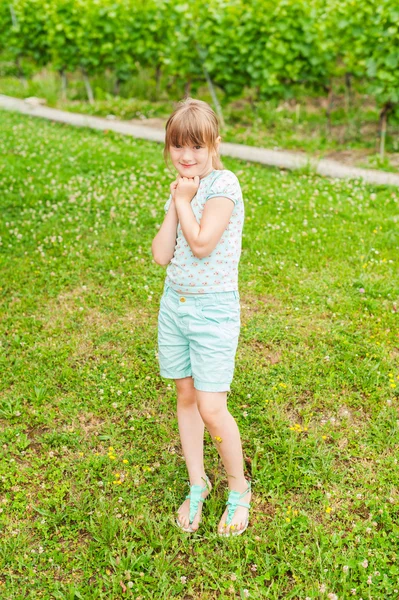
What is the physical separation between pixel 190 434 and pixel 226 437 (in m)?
0.25

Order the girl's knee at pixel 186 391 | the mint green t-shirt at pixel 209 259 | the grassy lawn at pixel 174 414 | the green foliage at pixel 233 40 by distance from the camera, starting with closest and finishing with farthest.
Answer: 1. the mint green t-shirt at pixel 209 259
2. the grassy lawn at pixel 174 414
3. the girl's knee at pixel 186 391
4. the green foliage at pixel 233 40

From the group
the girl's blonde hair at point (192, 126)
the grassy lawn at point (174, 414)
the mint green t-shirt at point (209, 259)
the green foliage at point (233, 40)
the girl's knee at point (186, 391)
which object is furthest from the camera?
the green foliage at point (233, 40)

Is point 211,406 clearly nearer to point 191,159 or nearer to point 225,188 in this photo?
point 225,188

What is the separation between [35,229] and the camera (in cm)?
618

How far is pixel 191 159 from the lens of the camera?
2.66 meters

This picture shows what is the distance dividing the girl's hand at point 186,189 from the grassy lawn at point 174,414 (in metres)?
1.58

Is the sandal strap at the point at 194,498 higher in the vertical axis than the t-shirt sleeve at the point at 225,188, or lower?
lower

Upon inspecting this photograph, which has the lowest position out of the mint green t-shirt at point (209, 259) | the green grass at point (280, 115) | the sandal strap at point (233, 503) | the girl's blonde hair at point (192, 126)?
the sandal strap at point (233, 503)

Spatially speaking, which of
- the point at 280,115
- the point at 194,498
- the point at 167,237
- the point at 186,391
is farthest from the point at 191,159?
the point at 280,115

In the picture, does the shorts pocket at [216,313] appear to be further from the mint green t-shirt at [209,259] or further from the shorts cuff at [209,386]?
the shorts cuff at [209,386]

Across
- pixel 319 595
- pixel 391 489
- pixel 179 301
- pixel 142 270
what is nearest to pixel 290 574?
pixel 319 595

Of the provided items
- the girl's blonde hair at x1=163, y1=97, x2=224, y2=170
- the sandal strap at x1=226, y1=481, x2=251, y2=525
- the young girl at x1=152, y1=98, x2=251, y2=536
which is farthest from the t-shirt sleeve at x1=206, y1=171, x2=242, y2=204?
the sandal strap at x1=226, y1=481, x2=251, y2=525

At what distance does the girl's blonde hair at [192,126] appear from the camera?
102 inches

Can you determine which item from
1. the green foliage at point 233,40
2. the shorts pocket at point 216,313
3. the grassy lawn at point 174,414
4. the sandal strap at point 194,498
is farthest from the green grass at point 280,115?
the sandal strap at point 194,498
